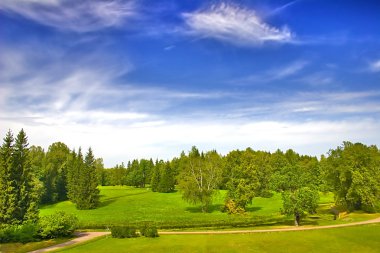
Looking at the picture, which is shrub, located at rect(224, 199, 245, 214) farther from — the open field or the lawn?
the lawn

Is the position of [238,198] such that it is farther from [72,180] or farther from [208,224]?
[72,180]

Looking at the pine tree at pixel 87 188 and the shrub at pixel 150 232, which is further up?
the pine tree at pixel 87 188

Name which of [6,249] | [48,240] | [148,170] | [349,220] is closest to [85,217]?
[48,240]

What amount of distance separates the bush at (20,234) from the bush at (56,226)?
94 cm

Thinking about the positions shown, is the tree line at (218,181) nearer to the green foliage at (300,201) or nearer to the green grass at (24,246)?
the green foliage at (300,201)

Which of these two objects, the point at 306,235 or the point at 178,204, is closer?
the point at 306,235

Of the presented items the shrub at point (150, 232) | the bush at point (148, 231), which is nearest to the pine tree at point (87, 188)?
the bush at point (148, 231)

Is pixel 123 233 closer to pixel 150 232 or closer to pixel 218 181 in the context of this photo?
pixel 150 232

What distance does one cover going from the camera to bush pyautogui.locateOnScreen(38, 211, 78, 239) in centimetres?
4672

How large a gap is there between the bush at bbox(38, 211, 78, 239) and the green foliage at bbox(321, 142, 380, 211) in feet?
173

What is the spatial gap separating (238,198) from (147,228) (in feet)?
104

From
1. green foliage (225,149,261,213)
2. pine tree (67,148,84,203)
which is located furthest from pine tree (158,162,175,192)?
green foliage (225,149,261,213)

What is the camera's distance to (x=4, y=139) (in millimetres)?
60812

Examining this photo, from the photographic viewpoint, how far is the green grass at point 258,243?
37.5 metres
